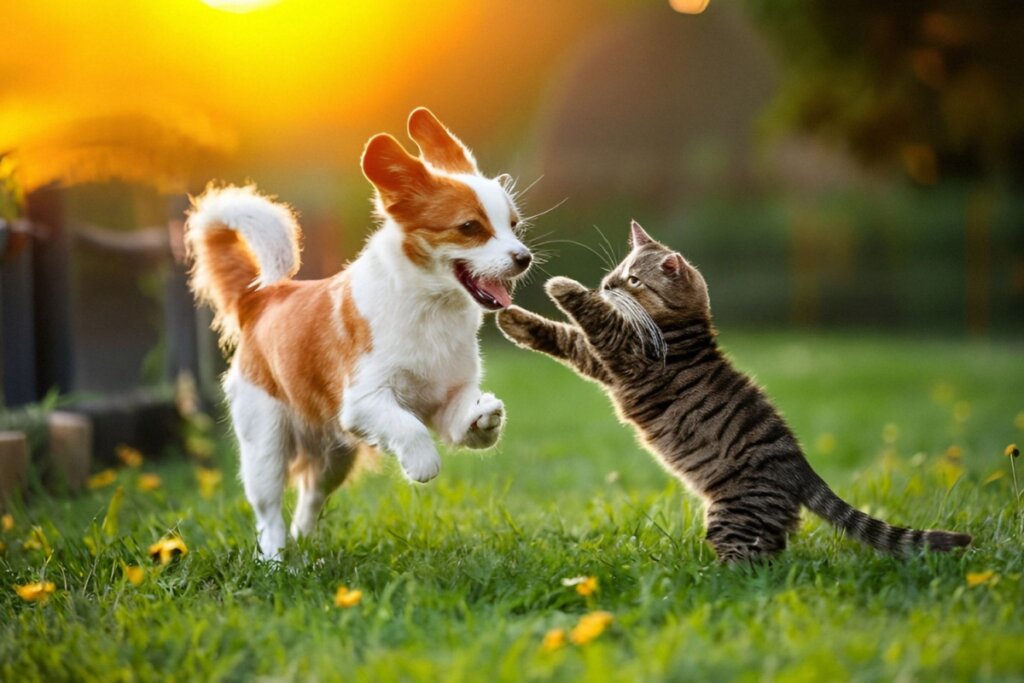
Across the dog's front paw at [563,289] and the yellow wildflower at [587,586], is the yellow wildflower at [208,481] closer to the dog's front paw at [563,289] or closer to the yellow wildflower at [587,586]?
the dog's front paw at [563,289]

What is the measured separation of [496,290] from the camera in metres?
3.21

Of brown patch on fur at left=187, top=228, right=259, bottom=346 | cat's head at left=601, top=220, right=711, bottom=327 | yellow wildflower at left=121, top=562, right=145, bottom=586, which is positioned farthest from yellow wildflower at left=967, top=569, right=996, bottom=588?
brown patch on fur at left=187, top=228, right=259, bottom=346

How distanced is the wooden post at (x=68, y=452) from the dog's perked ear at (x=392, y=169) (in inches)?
98.7

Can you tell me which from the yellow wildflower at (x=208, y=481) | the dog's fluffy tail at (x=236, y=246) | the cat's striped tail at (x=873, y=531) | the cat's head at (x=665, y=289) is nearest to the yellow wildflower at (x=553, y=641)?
the cat's striped tail at (x=873, y=531)

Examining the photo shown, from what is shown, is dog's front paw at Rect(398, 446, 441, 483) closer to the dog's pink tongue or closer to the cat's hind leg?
the dog's pink tongue

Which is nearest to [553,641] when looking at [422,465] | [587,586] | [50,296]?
[587,586]

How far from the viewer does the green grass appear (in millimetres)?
2174

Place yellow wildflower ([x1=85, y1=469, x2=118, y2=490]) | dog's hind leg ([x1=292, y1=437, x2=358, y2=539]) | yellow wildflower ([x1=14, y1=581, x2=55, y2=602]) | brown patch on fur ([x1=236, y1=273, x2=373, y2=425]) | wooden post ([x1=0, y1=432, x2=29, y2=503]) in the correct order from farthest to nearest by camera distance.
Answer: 1. yellow wildflower ([x1=85, y1=469, x2=118, y2=490])
2. wooden post ([x1=0, y1=432, x2=29, y2=503])
3. dog's hind leg ([x1=292, y1=437, x2=358, y2=539])
4. brown patch on fur ([x1=236, y1=273, x2=373, y2=425])
5. yellow wildflower ([x1=14, y1=581, x2=55, y2=602])

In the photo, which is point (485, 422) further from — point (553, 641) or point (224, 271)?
point (224, 271)

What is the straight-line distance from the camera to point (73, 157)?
5836mm

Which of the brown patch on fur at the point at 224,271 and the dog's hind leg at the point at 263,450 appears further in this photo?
the brown patch on fur at the point at 224,271

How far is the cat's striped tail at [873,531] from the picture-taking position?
9.34 ft

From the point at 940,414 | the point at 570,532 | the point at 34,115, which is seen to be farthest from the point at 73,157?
the point at 940,414

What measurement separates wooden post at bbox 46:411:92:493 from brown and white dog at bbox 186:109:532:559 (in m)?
1.52
